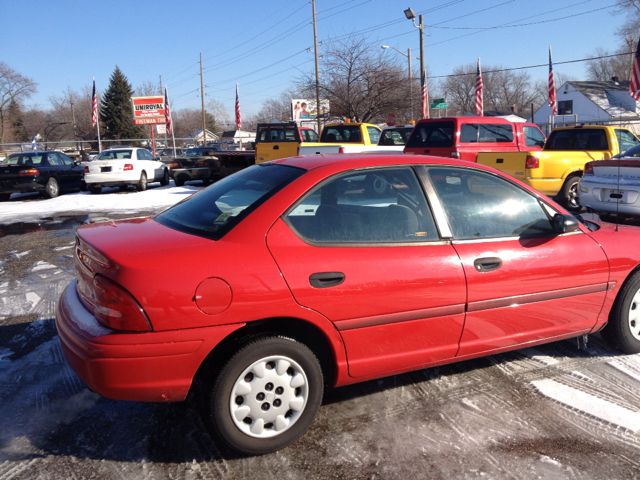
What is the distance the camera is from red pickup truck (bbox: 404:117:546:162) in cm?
1112

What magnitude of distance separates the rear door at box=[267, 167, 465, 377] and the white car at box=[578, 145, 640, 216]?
520 centimetres

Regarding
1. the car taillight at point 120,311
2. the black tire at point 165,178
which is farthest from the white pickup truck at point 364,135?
the car taillight at point 120,311

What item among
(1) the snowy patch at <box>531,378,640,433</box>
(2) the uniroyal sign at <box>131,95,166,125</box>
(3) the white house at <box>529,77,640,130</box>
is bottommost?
(1) the snowy patch at <box>531,378,640,433</box>

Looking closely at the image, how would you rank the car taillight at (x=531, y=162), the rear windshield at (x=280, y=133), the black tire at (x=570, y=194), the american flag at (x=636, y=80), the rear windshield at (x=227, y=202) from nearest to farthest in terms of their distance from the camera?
the rear windshield at (x=227, y=202) < the car taillight at (x=531, y=162) < the black tire at (x=570, y=194) < the american flag at (x=636, y=80) < the rear windshield at (x=280, y=133)

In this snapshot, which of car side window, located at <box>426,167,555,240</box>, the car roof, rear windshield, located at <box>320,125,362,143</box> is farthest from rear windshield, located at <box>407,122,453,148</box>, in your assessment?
the car roof

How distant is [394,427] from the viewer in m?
3.08

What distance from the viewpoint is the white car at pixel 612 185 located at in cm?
759

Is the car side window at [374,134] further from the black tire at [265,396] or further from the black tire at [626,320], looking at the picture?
the black tire at [265,396]

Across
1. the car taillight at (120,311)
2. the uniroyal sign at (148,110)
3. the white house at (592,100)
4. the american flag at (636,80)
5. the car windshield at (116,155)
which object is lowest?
the car taillight at (120,311)

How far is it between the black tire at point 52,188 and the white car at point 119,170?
2.91 ft

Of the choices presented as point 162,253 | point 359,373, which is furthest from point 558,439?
point 162,253

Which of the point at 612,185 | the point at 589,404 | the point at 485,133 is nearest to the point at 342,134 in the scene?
the point at 485,133

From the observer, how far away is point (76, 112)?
85.8m

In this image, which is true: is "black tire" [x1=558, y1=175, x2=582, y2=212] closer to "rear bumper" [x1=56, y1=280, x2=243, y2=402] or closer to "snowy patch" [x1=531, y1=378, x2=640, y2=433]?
"snowy patch" [x1=531, y1=378, x2=640, y2=433]
